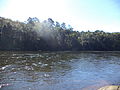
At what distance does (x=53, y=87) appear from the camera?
608 inches

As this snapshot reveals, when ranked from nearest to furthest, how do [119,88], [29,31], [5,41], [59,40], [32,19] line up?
[119,88] → [5,41] → [29,31] → [59,40] → [32,19]

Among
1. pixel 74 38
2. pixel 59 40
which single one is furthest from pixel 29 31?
pixel 74 38

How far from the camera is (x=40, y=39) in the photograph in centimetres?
7875

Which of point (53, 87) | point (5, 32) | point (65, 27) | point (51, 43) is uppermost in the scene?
point (65, 27)

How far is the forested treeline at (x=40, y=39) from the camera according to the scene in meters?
73.1

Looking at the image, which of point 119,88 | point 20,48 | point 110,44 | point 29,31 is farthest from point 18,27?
point 119,88

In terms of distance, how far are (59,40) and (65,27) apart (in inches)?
1052

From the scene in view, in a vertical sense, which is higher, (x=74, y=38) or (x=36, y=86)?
(x=74, y=38)

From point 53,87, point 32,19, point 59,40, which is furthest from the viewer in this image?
point 32,19

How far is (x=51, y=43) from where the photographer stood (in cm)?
8194

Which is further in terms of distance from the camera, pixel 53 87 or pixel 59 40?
pixel 59 40

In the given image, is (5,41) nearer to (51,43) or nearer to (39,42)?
(39,42)

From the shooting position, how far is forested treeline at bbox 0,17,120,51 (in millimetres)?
73125

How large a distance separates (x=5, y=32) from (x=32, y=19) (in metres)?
25.4
